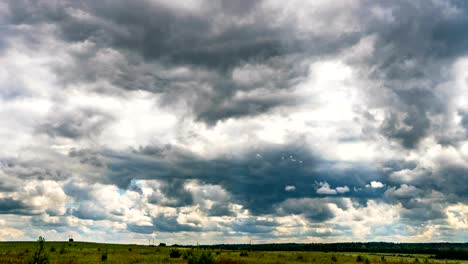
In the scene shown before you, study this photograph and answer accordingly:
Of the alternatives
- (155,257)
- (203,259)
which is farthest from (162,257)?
(203,259)

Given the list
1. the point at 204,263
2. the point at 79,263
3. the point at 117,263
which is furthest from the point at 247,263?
the point at 79,263

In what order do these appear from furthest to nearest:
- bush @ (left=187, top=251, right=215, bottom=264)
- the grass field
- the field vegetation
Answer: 1. the grass field
2. the field vegetation
3. bush @ (left=187, top=251, right=215, bottom=264)

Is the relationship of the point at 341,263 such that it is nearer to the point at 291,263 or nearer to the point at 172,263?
the point at 291,263

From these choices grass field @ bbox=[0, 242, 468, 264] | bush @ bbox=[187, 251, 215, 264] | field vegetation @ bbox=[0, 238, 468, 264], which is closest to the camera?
bush @ bbox=[187, 251, 215, 264]

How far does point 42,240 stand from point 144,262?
82.1 feet

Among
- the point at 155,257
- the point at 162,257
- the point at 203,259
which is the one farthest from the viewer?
the point at 162,257

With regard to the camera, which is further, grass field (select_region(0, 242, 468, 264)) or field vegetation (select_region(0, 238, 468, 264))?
grass field (select_region(0, 242, 468, 264))

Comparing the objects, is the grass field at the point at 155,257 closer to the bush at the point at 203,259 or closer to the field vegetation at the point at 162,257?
the field vegetation at the point at 162,257

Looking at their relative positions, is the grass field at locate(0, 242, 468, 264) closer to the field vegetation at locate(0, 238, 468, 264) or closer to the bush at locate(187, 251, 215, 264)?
the field vegetation at locate(0, 238, 468, 264)

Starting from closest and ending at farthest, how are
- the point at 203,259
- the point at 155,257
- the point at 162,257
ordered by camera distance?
the point at 203,259 < the point at 155,257 < the point at 162,257

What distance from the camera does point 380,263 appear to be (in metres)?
75.8

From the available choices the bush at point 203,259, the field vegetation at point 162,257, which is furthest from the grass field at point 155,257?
the bush at point 203,259

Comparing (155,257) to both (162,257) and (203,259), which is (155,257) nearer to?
(162,257)

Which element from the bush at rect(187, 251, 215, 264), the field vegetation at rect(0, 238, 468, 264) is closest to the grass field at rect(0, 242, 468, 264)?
the field vegetation at rect(0, 238, 468, 264)
